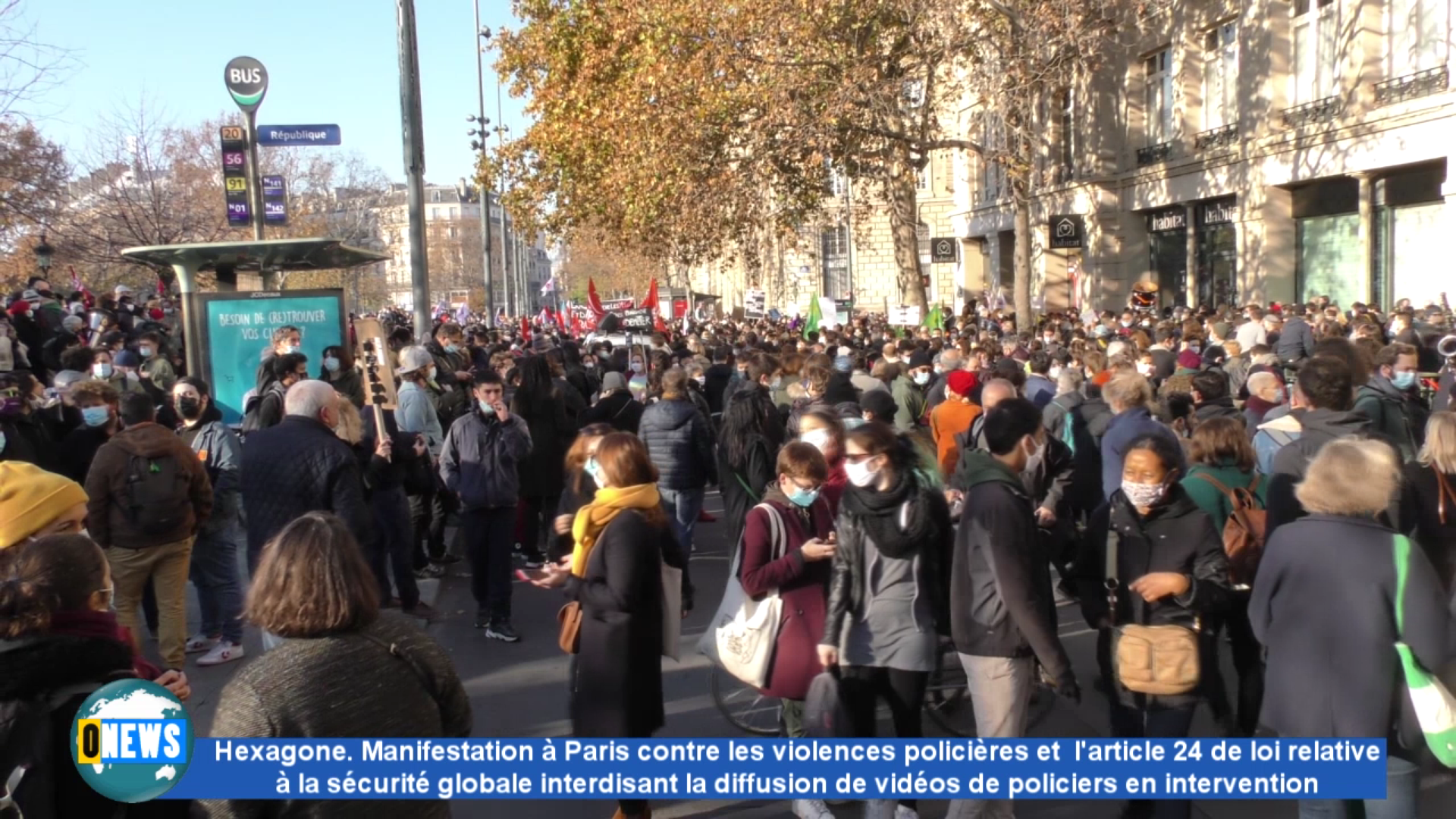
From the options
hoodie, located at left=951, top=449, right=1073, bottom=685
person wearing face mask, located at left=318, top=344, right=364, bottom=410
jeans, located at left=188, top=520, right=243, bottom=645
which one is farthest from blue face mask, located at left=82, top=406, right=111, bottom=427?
hoodie, located at left=951, top=449, right=1073, bottom=685

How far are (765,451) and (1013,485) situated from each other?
3.50 meters

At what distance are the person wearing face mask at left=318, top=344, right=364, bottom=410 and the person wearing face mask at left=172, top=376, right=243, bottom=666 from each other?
2591 millimetres

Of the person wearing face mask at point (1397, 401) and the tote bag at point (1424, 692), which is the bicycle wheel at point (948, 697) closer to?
the person wearing face mask at point (1397, 401)

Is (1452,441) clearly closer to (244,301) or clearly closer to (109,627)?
(109,627)

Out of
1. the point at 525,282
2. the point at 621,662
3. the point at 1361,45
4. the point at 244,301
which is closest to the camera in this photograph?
the point at 621,662

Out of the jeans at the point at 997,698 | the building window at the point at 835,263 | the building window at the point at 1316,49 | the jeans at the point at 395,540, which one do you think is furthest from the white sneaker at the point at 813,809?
the building window at the point at 835,263

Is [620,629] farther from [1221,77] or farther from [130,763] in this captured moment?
[1221,77]

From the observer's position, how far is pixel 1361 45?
20.0 metres

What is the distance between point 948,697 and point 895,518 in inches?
81.9

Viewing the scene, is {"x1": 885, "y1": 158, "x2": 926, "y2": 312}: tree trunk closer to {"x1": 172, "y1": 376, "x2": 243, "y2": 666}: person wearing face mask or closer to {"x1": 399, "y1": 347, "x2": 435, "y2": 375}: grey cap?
{"x1": 399, "y1": 347, "x2": 435, "y2": 375}: grey cap

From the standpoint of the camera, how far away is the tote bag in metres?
3.61

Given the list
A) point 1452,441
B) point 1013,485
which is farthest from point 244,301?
point 1452,441

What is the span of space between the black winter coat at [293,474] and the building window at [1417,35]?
18.3 metres

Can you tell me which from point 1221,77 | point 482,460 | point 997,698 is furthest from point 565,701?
point 1221,77
